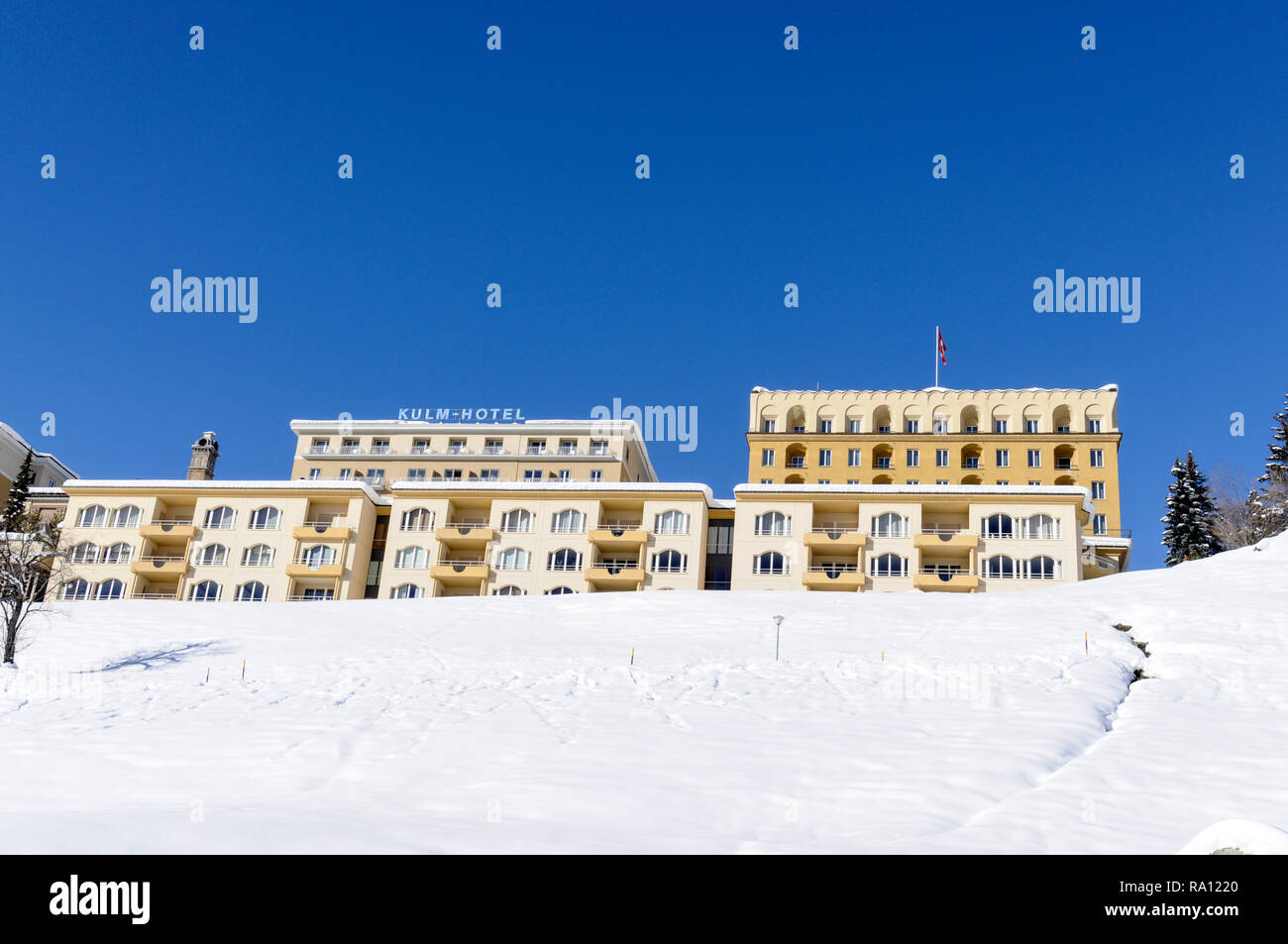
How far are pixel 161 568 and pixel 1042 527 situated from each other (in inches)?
2434

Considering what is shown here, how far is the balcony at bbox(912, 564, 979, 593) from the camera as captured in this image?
206 feet

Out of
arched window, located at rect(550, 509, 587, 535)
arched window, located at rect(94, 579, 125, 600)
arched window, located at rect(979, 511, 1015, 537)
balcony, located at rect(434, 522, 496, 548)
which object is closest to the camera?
arched window, located at rect(979, 511, 1015, 537)

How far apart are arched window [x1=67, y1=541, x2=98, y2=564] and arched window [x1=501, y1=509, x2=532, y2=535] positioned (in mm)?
30598

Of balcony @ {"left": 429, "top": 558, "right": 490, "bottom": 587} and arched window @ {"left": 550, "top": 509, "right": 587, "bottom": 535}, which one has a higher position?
arched window @ {"left": 550, "top": 509, "right": 587, "bottom": 535}

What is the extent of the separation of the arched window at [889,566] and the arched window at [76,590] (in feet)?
183

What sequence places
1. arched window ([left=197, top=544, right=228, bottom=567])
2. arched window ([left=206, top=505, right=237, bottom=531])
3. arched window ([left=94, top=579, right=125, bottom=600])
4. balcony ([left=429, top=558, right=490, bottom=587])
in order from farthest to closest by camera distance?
arched window ([left=206, top=505, right=237, bottom=531]), arched window ([left=197, top=544, right=228, bottom=567]), arched window ([left=94, top=579, right=125, bottom=600]), balcony ([left=429, top=558, right=490, bottom=587])

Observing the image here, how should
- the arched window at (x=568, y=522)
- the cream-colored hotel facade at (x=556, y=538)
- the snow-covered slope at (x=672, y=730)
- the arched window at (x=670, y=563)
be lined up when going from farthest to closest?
the arched window at (x=568, y=522) < the arched window at (x=670, y=563) < the cream-colored hotel facade at (x=556, y=538) < the snow-covered slope at (x=672, y=730)

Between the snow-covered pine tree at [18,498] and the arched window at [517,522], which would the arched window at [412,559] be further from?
the snow-covered pine tree at [18,498]

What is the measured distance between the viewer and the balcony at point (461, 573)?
68.1 metres

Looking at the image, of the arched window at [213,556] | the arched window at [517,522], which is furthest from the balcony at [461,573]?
the arched window at [213,556]

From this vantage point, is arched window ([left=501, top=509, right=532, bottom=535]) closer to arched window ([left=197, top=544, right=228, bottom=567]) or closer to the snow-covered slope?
arched window ([left=197, top=544, right=228, bottom=567])

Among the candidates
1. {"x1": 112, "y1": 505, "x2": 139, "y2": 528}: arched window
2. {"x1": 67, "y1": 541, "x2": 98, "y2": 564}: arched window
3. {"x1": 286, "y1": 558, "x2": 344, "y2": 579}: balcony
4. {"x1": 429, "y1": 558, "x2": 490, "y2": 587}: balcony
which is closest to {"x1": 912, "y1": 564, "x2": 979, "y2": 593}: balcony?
{"x1": 429, "y1": 558, "x2": 490, "y2": 587}: balcony
